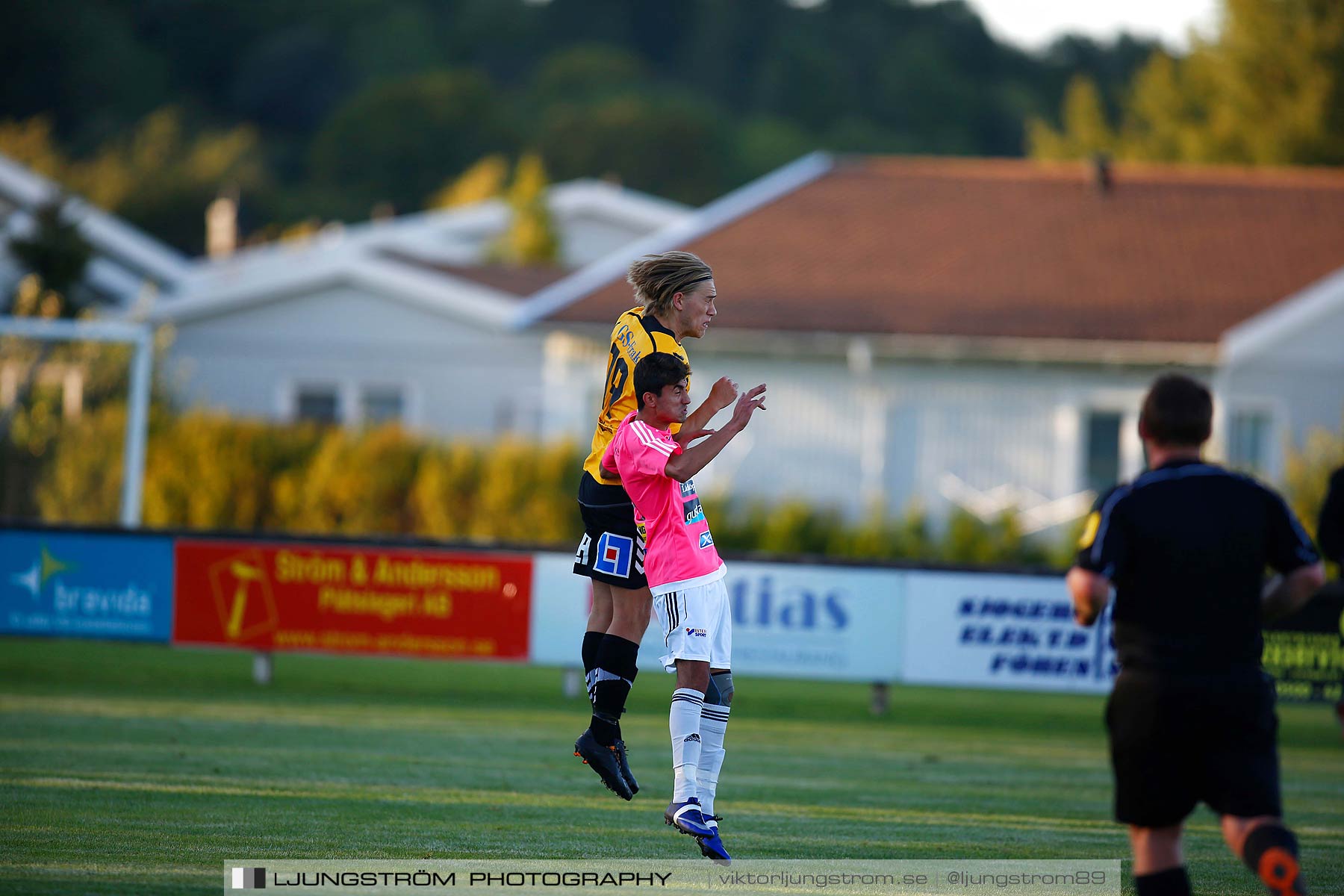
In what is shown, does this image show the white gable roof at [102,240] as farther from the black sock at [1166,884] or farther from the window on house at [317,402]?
the black sock at [1166,884]

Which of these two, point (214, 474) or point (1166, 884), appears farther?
point (214, 474)

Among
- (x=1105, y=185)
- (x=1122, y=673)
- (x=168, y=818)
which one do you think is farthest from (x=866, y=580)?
(x=1105, y=185)

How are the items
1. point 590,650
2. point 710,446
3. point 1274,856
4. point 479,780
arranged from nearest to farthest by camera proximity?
point 1274,856 → point 710,446 → point 590,650 → point 479,780

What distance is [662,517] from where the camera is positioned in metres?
6.89

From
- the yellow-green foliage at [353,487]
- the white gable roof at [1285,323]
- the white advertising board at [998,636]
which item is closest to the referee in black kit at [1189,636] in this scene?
the white advertising board at [998,636]

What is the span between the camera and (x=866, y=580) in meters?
14.6

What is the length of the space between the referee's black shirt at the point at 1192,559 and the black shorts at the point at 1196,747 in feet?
0.20

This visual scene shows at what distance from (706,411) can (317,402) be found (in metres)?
23.3

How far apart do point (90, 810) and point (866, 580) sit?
8378 mm

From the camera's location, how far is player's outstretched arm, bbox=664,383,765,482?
6.53 meters

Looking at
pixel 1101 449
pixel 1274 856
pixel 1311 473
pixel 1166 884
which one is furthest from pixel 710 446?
pixel 1101 449

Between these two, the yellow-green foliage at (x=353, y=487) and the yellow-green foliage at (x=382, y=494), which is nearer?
the yellow-green foliage at (x=382, y=494)

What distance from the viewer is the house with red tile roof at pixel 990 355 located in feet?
78.0

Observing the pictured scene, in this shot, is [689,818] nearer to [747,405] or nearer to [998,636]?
[747,405]
